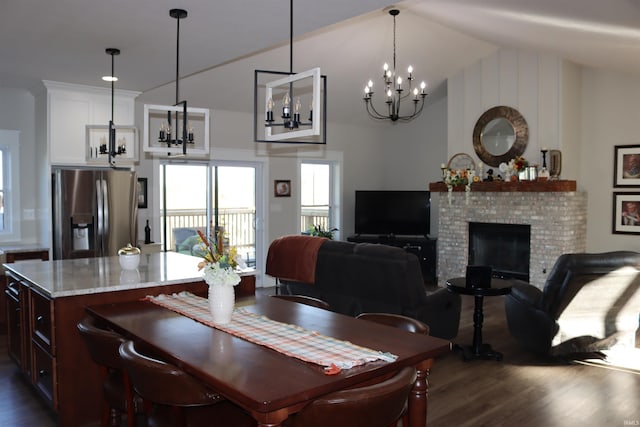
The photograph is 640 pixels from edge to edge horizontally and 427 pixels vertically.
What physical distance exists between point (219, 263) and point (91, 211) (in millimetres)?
3812

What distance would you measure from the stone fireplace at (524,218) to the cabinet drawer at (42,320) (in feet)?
20.0

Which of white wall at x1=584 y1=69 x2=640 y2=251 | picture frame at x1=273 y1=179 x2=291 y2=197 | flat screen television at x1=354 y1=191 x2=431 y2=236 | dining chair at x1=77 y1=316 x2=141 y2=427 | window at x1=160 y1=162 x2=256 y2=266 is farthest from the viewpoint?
flat screen television at x1=354 y1=191 x2=431 y2=236

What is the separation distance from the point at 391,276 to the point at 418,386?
213 centimetres

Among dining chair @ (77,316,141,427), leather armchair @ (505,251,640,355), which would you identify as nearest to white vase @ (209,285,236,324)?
dining chair @ (77,316,141,427)

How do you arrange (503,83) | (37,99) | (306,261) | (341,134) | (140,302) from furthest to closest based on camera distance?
(341,134) → (503,83) → (37,99) → (306,261) → (140,302)

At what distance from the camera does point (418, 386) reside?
243 centimetres

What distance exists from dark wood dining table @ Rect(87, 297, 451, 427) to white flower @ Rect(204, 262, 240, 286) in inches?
9.5

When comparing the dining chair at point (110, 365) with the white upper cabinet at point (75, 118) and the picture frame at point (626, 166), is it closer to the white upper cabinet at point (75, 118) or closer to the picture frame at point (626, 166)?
the white upper cabinet at point (75, 118)

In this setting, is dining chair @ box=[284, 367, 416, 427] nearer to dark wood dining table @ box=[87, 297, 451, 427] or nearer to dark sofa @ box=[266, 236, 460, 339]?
dark wood dining table @ box=[87, 297, 451, 427]

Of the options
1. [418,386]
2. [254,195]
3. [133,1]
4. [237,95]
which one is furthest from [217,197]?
[418,386]

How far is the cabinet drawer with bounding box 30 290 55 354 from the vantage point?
325 cm

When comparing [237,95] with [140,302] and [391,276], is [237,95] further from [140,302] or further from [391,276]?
[140,302]

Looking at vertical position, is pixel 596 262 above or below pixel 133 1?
below

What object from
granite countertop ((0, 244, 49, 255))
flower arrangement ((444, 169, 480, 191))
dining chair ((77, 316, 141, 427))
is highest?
flower arrangement ((444, 169, 480, 191))
